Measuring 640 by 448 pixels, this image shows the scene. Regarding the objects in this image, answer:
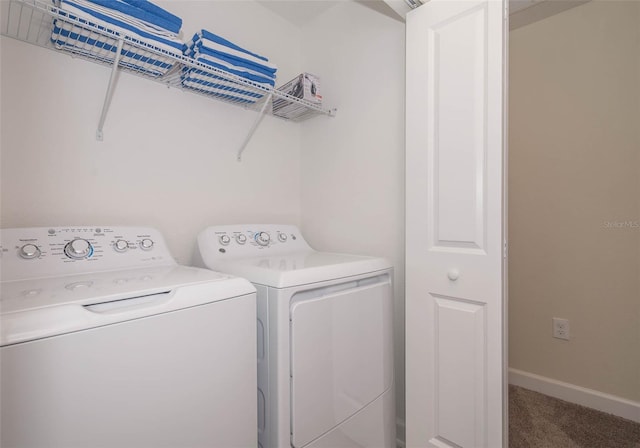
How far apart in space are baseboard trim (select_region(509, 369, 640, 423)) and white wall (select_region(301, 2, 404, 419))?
1.07 metres

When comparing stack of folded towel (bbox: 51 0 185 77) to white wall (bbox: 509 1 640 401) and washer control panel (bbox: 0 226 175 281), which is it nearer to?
washer control panel (bbox: 0 226 175 281)

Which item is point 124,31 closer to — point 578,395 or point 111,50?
point 111,50

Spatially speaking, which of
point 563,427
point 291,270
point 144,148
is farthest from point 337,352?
point 563,427

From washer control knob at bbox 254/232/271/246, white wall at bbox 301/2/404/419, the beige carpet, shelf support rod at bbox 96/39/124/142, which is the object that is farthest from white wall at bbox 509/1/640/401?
shelf support rod at bbox 96/39/124/142

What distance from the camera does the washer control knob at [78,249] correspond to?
1.12 meters

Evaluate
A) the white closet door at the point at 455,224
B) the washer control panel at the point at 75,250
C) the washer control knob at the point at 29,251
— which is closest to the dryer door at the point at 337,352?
the white closet door at the point at 455,224

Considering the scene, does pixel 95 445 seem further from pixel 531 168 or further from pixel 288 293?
pixel 531 168

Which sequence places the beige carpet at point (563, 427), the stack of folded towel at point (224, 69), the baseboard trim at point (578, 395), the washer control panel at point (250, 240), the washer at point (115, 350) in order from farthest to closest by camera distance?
the baseboard trim at point (578, 395) < the beige carpet at point (563, 427) < the washer control panel at point (250, 240) < the stack of folded towel at point (224, 69) < the washer at point (115, 350)

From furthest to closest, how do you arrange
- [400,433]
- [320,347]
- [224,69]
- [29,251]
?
[400,433]
[224,69]
[320,347]
[29,251]

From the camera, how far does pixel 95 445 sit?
71cm

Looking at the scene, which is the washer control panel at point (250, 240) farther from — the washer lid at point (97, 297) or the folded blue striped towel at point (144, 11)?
the folded blue striped towel at point (144, 11)

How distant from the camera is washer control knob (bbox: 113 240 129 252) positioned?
1.23 m

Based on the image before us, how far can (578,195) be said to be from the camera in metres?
1.97

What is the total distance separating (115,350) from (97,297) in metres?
0.14
